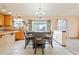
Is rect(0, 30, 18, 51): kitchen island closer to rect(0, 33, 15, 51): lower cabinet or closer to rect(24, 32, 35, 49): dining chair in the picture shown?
rect(0, 33, 15, 51): lower cabinet

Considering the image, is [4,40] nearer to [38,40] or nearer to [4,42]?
[4,42]

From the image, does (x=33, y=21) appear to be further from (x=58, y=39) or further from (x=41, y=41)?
(x=58, y=39)

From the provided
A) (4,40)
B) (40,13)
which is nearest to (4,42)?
(4,40)

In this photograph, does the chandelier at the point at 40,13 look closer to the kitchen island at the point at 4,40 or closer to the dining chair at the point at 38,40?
the dining chair at the point at 38,40

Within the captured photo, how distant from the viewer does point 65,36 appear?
667 cm

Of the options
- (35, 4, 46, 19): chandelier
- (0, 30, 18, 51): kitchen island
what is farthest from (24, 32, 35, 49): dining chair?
(35, 4, 46, 19): chandelier

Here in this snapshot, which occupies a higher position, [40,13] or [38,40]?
[40,13]

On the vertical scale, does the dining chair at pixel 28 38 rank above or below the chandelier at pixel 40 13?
below

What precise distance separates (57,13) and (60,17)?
0.18 metres

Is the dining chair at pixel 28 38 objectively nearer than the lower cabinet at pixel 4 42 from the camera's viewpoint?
No

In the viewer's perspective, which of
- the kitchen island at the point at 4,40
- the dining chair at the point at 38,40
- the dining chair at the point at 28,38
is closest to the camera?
the kitchen island at the point at 4,40

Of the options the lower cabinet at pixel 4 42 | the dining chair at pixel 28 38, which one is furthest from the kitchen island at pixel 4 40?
the dining chair at pixel 28 38
